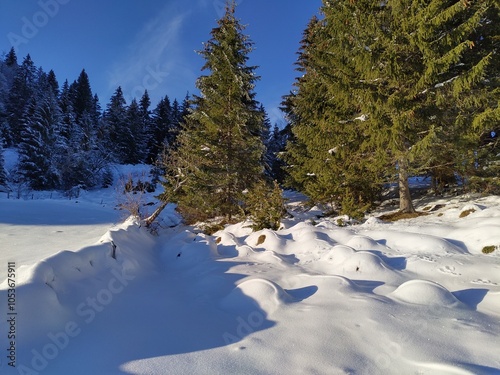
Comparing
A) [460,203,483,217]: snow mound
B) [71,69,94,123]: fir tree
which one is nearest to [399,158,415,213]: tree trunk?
[460,203,483,217]: snow mound

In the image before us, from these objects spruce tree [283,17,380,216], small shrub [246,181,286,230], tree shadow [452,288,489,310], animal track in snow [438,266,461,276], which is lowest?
tree shadow [452,288,489,310]

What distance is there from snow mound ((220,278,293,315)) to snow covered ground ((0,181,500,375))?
0.07 feet

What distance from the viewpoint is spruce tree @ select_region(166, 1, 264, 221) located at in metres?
12.7

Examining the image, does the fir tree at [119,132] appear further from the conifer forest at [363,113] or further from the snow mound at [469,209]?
the snow mound at [469,209]

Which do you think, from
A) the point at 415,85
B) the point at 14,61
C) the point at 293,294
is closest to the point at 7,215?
the point at 293,294

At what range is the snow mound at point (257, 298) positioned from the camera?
360 cm

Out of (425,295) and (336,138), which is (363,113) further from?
(425,295)

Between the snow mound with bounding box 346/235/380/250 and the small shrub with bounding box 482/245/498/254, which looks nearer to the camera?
the small shrub with bounding box 482/245/498/254

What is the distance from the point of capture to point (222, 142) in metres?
13.4

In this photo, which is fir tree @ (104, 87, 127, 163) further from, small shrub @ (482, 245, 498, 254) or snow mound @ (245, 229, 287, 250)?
small shrub @ (482, 245, 498, 254)

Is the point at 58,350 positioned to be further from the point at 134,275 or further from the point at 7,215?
the point at 7,215

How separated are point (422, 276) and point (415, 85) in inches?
239

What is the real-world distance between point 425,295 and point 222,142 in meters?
11.2

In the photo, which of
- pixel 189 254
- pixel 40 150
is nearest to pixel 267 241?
pixel 189 254
